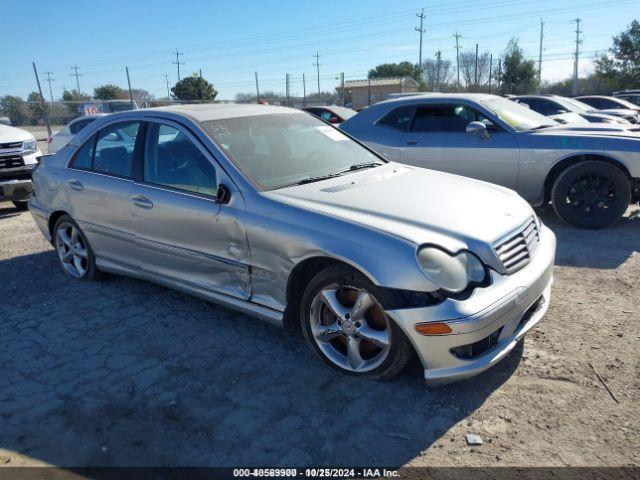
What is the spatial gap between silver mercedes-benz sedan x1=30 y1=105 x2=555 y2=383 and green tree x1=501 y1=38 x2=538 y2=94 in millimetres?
43169

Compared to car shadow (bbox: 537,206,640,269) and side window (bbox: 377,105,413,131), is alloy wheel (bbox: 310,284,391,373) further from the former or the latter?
side window (bbox: 377,105,413,131)

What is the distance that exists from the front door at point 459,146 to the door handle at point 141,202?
13.2ft

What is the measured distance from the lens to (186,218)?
3.76m

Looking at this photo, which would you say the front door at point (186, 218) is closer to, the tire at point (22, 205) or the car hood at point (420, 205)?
the car hood at point (420, 205)

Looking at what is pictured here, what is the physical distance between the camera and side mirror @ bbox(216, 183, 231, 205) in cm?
355

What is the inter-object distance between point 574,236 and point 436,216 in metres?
3.67

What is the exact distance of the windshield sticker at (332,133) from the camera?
Result: 4547 millimetres

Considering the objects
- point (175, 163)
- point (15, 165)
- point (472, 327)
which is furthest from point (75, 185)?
point (15, 165)

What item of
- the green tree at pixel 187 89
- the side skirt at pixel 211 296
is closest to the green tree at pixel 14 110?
the green tree at pixel 187 89

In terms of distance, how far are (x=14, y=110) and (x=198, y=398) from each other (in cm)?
2539

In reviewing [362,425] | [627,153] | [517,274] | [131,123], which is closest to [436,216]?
[517,274]

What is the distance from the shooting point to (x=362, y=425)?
2.80 metres

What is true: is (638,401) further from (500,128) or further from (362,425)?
(500,128)

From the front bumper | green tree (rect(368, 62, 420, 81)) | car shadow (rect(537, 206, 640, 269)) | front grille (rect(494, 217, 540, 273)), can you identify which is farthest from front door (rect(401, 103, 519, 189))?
green tree (rect(368, 62, 420, 81))
